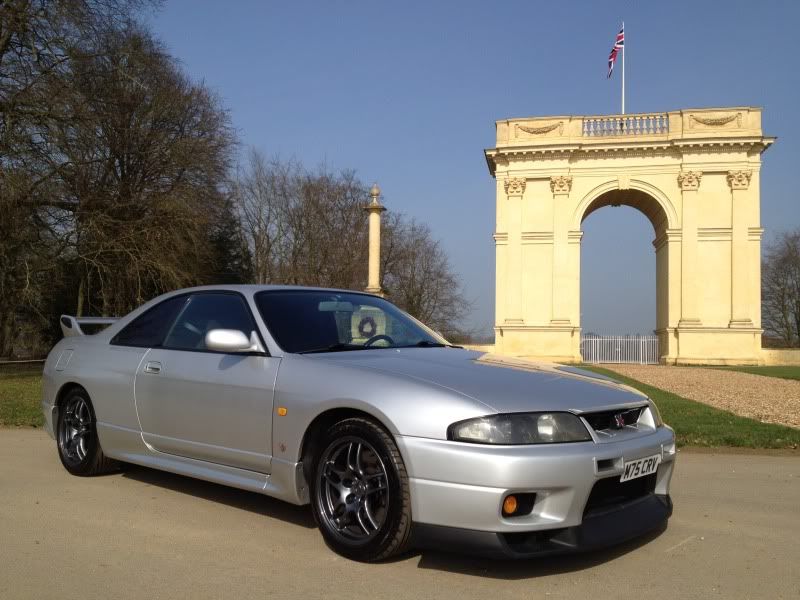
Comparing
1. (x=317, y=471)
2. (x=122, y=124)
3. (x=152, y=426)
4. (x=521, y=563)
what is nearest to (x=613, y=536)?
(x=521, y=563)

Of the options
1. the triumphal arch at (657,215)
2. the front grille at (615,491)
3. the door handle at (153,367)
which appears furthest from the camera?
the triumphal arch at (657,215)

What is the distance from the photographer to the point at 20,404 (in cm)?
1170

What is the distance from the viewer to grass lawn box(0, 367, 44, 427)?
30.7 ft

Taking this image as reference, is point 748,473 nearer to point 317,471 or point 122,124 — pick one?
point 317,471

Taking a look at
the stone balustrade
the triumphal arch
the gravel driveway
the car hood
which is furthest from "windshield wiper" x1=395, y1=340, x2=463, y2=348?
the stone balustrade

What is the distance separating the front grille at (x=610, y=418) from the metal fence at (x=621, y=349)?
34475 mm

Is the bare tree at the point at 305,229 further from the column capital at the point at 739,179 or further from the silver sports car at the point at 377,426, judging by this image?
the silver sports car at the point at 377,426

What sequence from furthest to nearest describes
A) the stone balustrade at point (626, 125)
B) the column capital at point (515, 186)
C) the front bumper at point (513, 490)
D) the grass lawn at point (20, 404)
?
the column capital at point (515, 186) → the stone balustrade at point (626, 125) → the grass lawn at point (20, 404) → the front bumper at point (513, 490)

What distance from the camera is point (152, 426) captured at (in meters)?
4.96

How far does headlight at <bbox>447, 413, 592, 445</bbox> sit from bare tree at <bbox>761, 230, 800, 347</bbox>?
198ft

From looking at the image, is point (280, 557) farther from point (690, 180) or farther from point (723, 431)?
point (690, 180)

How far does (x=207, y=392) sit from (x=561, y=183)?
113 feet

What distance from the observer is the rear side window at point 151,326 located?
5312 mm

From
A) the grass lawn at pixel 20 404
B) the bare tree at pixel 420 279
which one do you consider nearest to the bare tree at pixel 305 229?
the bare tree at pixel 420 279
